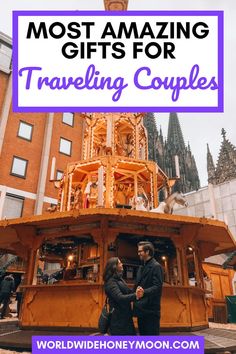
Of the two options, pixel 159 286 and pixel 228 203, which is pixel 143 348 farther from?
pixel 228 203

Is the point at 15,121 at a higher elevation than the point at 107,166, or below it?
higher

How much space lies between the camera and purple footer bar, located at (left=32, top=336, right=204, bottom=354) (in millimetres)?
3629

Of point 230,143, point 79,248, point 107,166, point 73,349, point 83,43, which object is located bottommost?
point 73,349

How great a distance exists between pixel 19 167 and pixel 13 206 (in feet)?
10.6

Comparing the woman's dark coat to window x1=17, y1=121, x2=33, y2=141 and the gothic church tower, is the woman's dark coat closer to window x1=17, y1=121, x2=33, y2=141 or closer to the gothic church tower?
window x1=17, y1=121, x2=33, y2=141

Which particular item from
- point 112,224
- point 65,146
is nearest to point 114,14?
point 112,224

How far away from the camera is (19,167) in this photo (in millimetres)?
24234

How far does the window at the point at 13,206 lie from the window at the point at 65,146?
20.3 feet

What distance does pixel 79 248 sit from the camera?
477 inches

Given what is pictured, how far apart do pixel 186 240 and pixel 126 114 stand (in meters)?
7.63

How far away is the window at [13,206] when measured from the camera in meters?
22.6

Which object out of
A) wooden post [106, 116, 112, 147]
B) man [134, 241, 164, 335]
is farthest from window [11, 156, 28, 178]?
man [134, 241, 164, 335]

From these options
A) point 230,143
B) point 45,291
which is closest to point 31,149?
point 45,291

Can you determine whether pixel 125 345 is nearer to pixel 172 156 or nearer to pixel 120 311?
pixel 120 311
